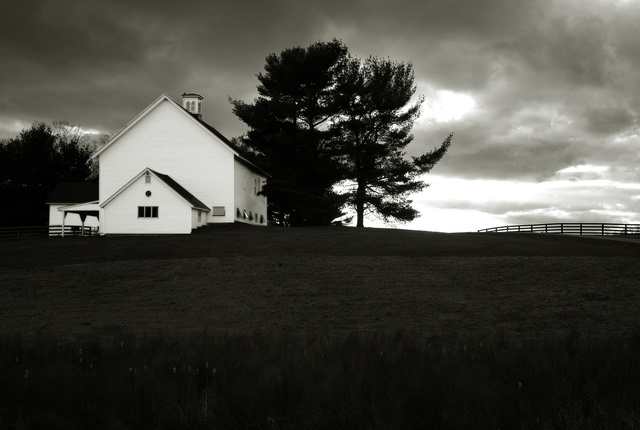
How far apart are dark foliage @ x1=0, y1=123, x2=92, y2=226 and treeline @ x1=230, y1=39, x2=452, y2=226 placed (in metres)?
32.7

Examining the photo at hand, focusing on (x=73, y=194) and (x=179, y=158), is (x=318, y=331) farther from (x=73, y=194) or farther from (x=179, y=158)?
(x=73, y=194)

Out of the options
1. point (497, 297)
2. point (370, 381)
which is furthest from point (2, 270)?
point (370, 381)

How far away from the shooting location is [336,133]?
2537 inches

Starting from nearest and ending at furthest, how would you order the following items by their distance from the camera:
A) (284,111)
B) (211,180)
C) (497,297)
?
(497,297) → (211,180) → (284,111)

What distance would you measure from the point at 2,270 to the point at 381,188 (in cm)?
3724

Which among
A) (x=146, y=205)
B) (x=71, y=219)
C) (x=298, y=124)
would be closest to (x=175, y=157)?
(x=146, y=205)

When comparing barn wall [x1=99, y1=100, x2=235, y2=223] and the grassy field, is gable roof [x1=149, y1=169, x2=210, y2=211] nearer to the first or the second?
barn wall [x1=99, y1=100, x2=235, y2=223]

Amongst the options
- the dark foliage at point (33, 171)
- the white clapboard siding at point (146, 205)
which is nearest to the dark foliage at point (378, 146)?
the white clapboard siding at point (146, 205)

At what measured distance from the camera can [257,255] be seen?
37.3 meters

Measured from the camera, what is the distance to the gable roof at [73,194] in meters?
73.6

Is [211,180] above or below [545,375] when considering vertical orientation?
above

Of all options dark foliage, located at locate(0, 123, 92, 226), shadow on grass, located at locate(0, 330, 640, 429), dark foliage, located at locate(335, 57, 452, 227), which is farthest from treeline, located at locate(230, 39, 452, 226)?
shadow on grass, located at locate(0, 330, 640, 429)

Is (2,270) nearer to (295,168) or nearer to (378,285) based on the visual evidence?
(378,285)

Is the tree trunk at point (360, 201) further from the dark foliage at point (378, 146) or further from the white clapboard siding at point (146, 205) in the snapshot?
the white clapboard siding at point (146, 205)
